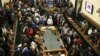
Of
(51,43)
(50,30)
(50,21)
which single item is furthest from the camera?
(50,21)

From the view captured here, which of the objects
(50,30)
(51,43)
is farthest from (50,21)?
(51,43)

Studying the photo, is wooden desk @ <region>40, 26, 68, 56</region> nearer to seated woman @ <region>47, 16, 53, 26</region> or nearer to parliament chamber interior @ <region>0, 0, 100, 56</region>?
parliament chamber interior @ <region>0, 0, 100, 56</region>

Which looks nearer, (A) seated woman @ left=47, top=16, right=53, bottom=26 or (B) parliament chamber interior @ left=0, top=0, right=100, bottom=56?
(B) parliament chamber interior @ left=0, top=0, right=100, bottom=56

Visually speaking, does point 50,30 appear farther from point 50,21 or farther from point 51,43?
point 51,43

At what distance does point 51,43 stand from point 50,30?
5.87ft

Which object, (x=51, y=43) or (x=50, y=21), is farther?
(x=50, y=21)

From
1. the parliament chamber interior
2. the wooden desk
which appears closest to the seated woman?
the parliament chamber interior

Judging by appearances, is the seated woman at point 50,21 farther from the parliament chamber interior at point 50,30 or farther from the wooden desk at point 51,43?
the wooden desk at point 51,43

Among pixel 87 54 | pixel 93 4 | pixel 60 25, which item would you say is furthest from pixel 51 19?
pixel 87 54

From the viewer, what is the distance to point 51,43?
11297 millimetres

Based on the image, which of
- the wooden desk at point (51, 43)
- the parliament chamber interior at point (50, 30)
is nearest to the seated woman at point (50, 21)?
the parliament chamber interior at point (50, 30)

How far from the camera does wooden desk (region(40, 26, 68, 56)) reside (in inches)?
420

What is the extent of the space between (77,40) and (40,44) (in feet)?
6.12

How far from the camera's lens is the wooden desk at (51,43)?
35.0 feet
